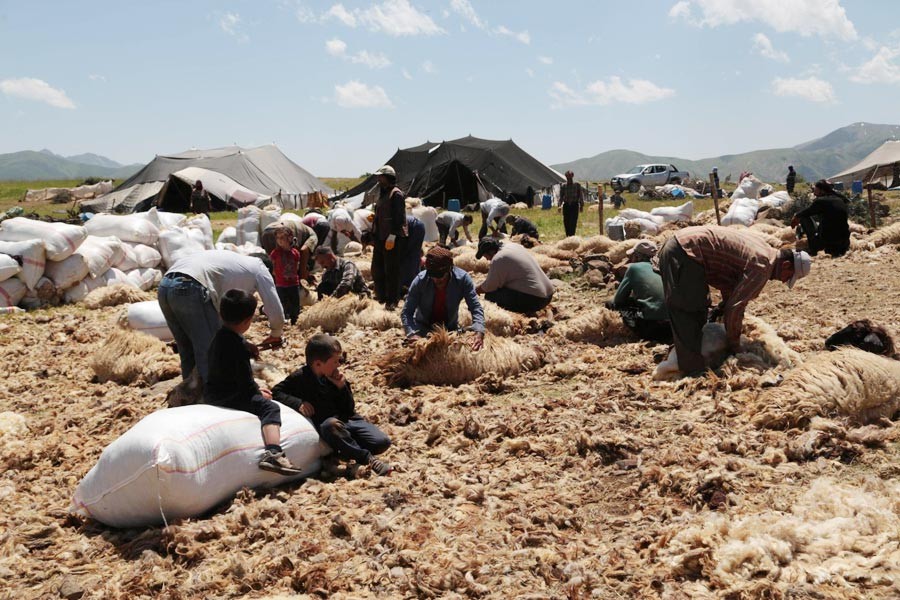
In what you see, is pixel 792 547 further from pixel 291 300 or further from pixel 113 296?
pixel 113 296

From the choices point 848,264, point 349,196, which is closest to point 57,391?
point 848,264

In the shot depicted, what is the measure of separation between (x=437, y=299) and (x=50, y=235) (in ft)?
17.2

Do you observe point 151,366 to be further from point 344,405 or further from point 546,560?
point 546,560

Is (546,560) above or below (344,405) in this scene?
below

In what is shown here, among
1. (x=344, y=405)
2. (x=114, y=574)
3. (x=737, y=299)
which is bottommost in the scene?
(x=114, y=574)

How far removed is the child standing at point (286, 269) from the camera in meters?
6.95

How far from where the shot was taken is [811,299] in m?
7.35

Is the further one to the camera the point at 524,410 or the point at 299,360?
the point at 299,360

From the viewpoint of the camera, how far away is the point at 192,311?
4.45 m

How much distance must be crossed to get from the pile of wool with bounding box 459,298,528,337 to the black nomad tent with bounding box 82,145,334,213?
19.1 m

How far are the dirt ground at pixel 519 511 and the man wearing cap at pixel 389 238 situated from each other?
2.72 meters

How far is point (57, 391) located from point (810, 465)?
4.99 m

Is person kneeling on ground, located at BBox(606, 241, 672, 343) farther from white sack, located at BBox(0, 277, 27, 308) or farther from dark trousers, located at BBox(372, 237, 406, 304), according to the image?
white sack, located at BBox(0, 277, 27, 308)

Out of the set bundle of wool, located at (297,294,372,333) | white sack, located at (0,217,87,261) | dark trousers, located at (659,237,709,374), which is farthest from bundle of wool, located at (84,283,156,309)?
dark trousers, located at (659,237,709,374)
